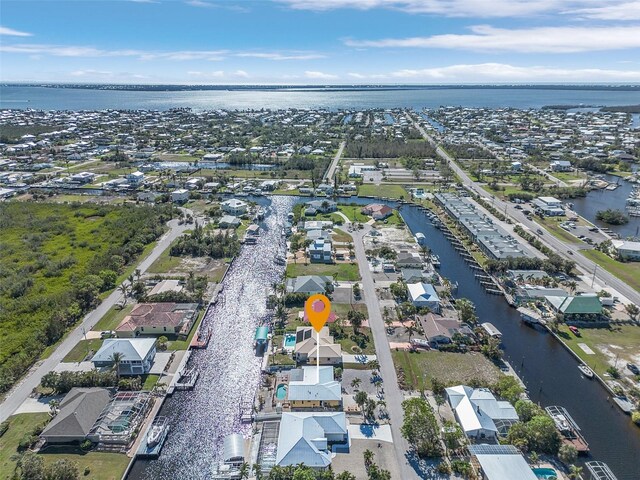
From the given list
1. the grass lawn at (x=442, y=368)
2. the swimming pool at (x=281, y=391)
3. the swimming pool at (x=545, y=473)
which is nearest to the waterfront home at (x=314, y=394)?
the swimming pool at (x=281, y=391)

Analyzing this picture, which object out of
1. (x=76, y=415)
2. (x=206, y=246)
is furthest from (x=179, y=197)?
(x=76, y=415)

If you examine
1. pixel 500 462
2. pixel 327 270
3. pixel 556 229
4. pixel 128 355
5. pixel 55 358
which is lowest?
pixel 55 358

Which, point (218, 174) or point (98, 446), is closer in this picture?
point (98, 446)

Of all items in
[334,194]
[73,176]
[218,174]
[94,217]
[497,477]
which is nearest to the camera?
[497,477]

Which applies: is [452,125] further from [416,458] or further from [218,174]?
[416,458]

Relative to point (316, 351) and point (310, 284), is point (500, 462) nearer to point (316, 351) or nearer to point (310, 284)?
point (316, 351)

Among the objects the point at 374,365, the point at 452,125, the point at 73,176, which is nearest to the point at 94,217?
the point at 73,176

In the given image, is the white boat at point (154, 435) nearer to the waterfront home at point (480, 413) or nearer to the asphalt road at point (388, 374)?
the asphalt road at point (388, 374)
